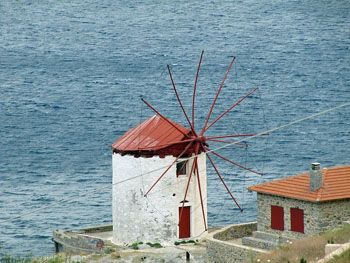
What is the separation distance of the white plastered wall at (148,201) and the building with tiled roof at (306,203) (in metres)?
5.74

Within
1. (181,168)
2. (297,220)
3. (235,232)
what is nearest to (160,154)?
(181,168)

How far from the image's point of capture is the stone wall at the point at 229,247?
48984mm

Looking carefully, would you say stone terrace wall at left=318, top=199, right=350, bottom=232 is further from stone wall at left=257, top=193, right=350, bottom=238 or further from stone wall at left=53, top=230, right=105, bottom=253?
stone wall at left=53, top=230, right=105, bottom=253

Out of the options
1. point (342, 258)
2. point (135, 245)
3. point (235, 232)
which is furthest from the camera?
point (135, 245)

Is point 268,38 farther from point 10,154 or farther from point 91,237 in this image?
point 91,237

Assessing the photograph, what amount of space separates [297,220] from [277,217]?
127 centimetres

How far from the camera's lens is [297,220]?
50.5 metres

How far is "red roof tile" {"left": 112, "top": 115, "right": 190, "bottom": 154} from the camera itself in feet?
189

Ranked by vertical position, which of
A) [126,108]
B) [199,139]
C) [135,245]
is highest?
[126,108]

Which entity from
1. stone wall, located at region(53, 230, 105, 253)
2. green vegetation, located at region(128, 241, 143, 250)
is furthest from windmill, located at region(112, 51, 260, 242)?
stone wall, located at region(53, 230, 105, 253)

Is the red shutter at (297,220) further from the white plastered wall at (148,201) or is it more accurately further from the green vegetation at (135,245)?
the green vegetation at (135,245)

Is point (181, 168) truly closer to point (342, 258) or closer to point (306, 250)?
point (306, 250)

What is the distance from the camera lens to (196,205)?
58.2m

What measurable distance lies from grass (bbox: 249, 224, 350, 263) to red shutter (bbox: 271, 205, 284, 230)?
6924 mm
